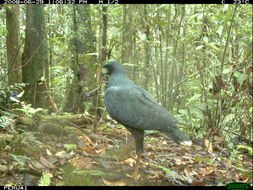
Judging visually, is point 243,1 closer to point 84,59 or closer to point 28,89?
point 84,59

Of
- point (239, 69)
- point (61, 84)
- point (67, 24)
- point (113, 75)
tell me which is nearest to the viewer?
point (113, 75)

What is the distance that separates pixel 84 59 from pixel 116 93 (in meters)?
1.78

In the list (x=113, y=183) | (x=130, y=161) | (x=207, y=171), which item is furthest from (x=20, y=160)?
(x=207, y=171)

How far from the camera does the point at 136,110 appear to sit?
158 inches

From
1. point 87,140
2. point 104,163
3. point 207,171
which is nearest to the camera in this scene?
point 104,163

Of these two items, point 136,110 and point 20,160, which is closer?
point 20,160

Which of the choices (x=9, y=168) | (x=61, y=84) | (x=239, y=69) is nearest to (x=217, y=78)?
(x=239, y=69)

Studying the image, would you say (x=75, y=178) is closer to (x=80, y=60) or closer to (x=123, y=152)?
(x=123, y=152)

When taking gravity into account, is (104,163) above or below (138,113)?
below

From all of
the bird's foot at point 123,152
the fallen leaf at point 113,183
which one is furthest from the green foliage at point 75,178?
the bird's foot at point 123,152

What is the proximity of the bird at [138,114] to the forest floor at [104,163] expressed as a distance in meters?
0.37

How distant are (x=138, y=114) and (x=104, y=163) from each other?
827 millimetres

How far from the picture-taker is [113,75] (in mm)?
4426

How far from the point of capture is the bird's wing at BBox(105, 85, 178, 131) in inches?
156
